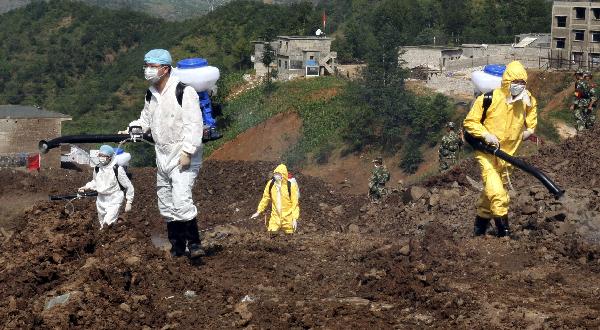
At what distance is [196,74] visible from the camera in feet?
31.4

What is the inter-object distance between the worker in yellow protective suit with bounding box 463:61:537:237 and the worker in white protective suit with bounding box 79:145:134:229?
4499 mm

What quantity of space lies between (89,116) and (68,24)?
41.2m

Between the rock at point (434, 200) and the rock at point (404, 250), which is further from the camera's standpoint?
the rock at point (434, 200)

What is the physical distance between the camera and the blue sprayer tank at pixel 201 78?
31.4 feet

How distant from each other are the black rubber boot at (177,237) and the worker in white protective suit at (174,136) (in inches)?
0.6

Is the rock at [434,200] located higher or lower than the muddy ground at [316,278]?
lower

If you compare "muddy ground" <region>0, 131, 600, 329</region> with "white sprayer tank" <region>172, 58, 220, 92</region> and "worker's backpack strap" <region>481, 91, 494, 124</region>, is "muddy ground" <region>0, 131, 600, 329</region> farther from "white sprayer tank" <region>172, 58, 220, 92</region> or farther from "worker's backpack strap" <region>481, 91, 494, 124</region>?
"white sprayer tank" <region>172, 58, 220, 92</region>

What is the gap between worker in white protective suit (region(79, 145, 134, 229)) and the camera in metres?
12.9

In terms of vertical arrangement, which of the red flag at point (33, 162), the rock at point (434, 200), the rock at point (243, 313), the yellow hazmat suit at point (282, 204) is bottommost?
the red flag at point (33, 162)

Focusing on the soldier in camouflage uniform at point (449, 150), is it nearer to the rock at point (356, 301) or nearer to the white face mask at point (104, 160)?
the white face mask at point (104, 160)

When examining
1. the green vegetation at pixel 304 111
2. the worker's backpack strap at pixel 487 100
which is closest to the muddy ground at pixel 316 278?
the worker's backpack strap at pixel 487 100

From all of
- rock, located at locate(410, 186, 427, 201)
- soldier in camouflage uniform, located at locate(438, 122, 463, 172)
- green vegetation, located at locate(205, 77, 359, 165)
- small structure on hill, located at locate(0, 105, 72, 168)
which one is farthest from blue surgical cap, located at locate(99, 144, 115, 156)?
green vegetation, located at locate(205, 77, 359, 165)

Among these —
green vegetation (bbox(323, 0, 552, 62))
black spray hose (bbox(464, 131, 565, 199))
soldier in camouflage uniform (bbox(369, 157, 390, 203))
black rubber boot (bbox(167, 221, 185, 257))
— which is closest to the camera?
black rubber boot (bbox(167, 221, 185, 257))

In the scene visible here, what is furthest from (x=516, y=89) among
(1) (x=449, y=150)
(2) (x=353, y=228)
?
(1) (x=449, y=150)
